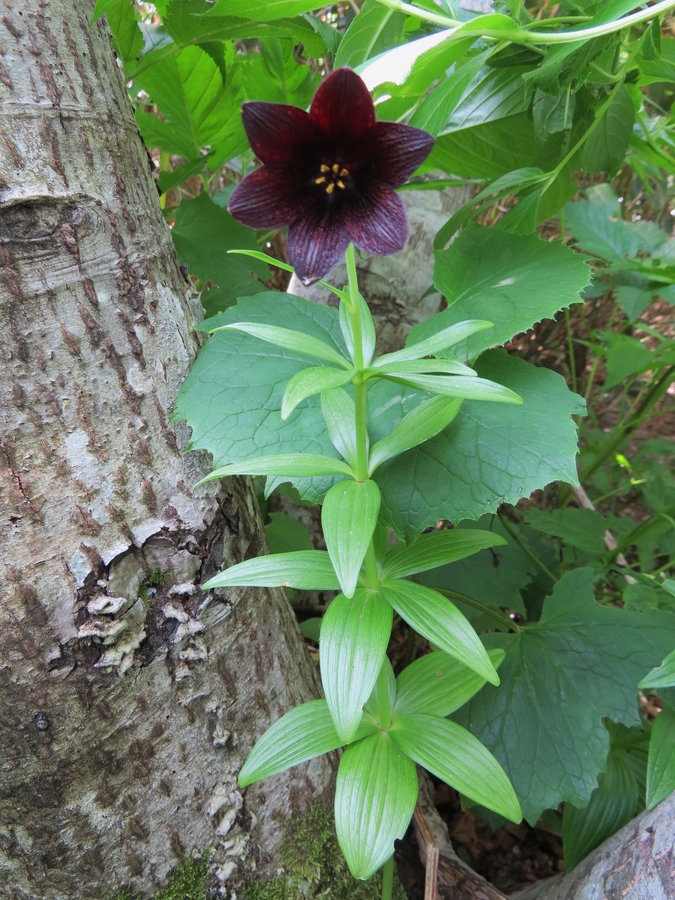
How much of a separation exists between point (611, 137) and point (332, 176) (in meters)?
0.60

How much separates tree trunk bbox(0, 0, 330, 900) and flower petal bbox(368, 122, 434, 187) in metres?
0.33

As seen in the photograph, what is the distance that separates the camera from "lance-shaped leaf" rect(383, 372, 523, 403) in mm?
576

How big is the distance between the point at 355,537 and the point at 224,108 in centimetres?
101

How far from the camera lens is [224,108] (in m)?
1.16

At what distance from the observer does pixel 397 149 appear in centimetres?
58

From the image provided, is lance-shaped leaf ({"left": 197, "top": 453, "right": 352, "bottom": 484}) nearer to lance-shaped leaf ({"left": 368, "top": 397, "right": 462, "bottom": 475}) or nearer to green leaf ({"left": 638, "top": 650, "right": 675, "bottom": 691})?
lance-shaped leaf ({"left": 368, "top": 397, "right": 462, "bottom": 475})

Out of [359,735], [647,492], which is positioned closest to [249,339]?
[359,735]

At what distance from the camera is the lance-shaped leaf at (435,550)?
0.73 meters

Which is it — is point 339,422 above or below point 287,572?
above

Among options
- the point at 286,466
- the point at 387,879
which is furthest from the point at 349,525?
the point at 387,879

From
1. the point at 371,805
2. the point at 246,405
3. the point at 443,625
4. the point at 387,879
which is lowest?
the point at 387,879

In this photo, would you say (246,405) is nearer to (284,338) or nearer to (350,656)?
(284,338)

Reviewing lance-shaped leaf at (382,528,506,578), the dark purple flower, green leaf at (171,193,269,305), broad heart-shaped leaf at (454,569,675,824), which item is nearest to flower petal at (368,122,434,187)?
the dark purple flower

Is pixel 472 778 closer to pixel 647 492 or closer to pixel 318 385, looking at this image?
pixel 318 385
